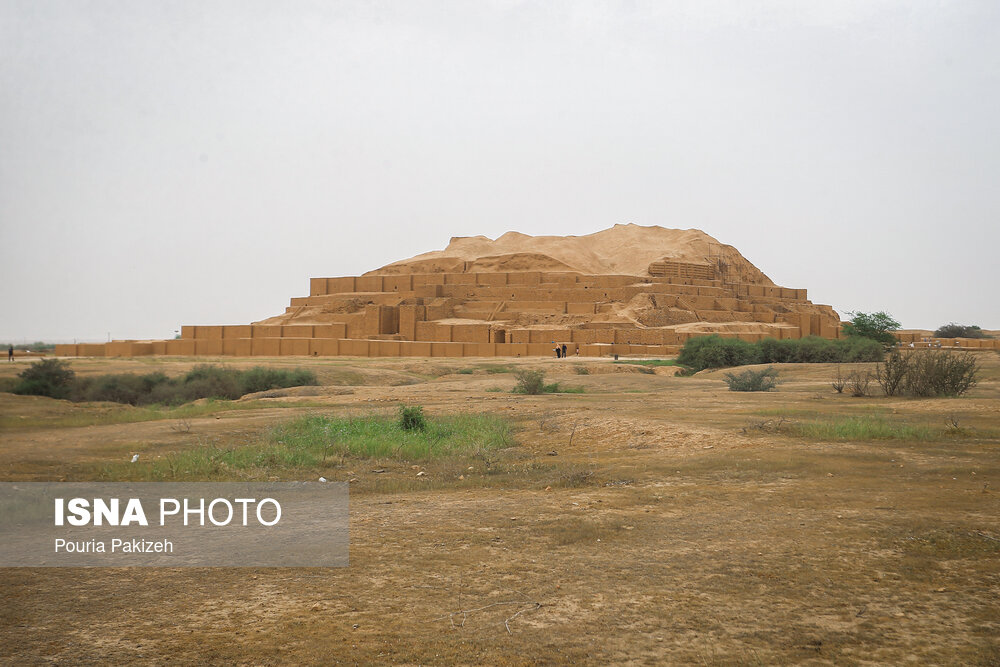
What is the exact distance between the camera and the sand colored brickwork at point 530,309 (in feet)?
120

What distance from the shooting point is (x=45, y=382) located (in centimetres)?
1580

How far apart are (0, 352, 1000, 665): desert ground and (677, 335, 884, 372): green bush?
60.6 ft

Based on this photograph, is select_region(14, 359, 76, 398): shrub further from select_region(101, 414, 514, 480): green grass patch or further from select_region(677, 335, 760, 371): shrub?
select_region(677, 335, 760, 371): shrub

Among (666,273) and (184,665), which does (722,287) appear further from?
(184,665)

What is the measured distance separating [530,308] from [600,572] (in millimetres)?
42379

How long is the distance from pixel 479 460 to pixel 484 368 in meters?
19.2

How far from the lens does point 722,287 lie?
2039 inches

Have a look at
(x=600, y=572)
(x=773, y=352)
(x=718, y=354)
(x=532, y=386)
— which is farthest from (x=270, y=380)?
(x=773, y=352)

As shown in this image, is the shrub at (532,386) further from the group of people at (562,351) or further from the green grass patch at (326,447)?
the group of people at (562,351)

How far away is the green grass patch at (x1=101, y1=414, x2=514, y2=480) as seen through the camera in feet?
21.4

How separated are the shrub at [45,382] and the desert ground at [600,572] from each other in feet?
30.0

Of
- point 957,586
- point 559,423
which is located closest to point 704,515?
point 957,586

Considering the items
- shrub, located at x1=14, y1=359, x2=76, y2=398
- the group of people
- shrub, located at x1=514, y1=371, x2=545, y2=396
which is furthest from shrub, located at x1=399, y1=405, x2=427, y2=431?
the group of people
